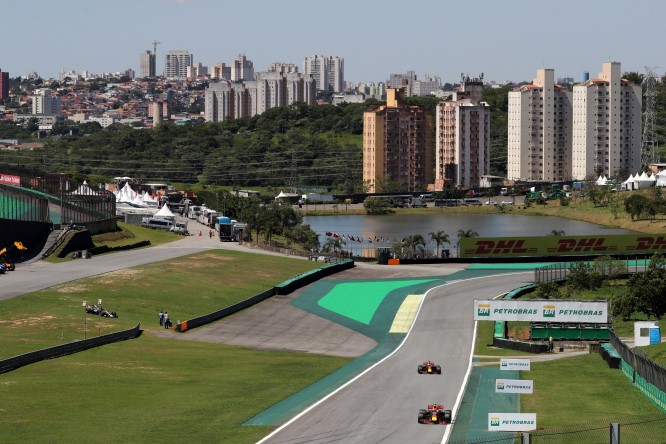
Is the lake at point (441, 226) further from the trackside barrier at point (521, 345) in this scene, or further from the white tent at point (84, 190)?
the trackside barrier at point (521, 345)

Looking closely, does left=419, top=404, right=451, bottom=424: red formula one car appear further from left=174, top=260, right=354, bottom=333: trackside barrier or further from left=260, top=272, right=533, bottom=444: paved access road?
left=174, top=260, right=354, bottom=333: trackside barrier

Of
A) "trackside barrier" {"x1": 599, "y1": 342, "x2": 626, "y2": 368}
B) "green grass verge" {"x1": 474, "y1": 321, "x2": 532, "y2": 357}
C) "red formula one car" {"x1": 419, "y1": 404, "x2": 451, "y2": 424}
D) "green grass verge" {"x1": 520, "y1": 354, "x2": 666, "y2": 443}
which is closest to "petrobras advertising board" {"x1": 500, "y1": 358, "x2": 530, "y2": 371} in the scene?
A: "green grass verge" {"x1": 520, "y1": 354, "x2": 666, "y2": 443}

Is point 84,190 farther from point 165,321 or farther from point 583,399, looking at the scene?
point 583,399

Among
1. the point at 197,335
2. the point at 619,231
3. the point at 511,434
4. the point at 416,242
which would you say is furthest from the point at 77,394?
the point at 619,231

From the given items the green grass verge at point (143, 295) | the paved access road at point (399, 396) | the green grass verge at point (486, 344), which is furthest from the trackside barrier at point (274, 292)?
the green grass verge at point (486, 344)

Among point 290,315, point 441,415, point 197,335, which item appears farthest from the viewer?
point 290,315

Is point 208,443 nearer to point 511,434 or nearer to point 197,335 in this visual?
point 511,434
